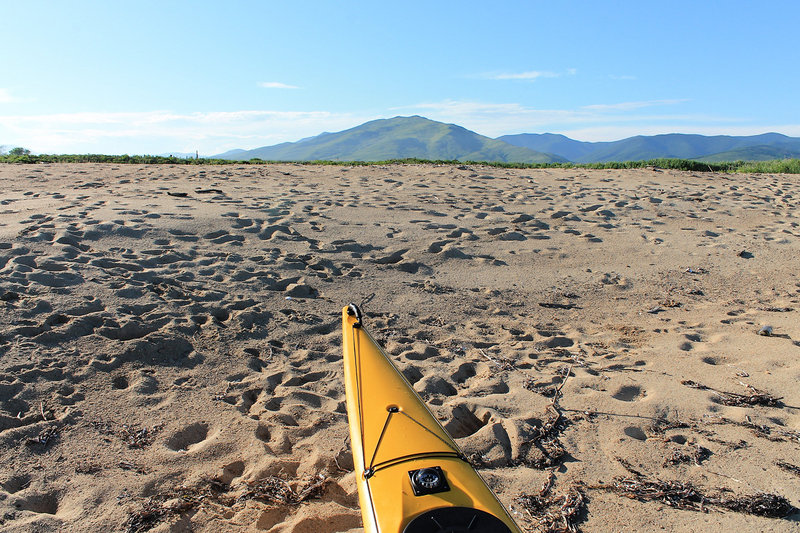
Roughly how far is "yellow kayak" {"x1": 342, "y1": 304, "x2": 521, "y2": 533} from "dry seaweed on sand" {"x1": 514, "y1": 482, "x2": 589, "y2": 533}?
Answer: 1.26ft

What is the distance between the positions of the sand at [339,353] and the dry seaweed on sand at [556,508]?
4cm

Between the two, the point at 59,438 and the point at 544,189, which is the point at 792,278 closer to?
the point at 544,189

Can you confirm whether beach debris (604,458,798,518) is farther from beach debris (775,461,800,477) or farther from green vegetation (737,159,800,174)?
green vegetation (737,159,800,174)

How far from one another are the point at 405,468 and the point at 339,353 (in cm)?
204

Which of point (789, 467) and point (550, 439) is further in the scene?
point (550, 439)

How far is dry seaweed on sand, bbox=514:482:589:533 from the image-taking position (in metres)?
2.59

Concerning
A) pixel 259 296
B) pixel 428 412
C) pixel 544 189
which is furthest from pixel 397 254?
pixel 544 189

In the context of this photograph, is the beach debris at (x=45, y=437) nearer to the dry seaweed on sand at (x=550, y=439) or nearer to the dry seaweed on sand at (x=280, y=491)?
the dry seaweed on sand at (x=280, y=491)

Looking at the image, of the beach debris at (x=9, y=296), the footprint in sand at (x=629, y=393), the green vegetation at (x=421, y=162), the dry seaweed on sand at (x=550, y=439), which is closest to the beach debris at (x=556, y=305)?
the footprint in sand at (x=629, y=393)

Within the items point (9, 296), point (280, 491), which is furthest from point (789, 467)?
point (9, 296)

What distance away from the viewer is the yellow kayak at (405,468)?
2.22 metres

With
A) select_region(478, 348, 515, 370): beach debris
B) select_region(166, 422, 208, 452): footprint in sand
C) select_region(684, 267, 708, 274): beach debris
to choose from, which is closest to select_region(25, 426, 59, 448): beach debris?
select_region(166, 422, 208, 452): footprint in sand

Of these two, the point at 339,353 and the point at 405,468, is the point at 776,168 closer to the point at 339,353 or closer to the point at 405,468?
the point at 339,353

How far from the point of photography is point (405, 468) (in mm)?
2514
